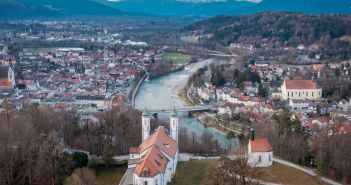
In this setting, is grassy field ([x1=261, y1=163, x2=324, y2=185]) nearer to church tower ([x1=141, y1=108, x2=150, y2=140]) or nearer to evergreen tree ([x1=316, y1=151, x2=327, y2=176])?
evergreen tree ([x1=316, y1=151, x2=327, y2=176])

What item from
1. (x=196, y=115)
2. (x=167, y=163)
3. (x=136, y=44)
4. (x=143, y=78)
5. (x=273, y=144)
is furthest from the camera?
(x=136, y=44)

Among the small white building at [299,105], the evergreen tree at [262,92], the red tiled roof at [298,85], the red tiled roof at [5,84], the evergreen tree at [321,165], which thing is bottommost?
the evergreen tree at [321,165]

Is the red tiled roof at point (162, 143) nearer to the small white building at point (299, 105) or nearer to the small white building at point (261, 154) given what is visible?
the small white building at point (261, 154)

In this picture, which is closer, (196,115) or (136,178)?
(136,178)

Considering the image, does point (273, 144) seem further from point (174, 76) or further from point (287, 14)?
point (287, 14)

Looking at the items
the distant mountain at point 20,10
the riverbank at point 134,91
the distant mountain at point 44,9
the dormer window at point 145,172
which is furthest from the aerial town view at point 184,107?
the distant mountain at point 44,9

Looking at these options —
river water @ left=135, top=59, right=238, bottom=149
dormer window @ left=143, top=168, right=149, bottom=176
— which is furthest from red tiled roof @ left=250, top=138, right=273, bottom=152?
dormer window @ left=143, top=168, right=149, bottom=176

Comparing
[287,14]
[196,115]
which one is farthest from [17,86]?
[287,14]
